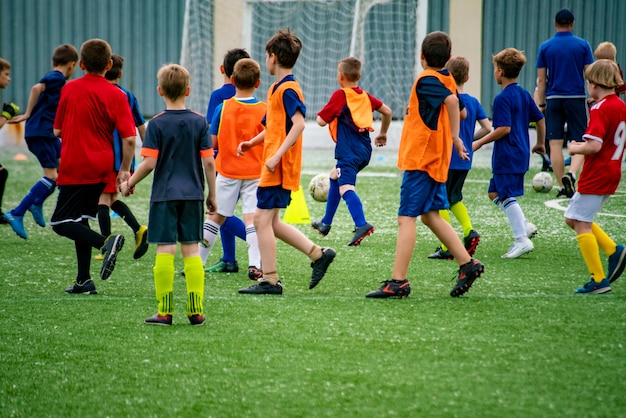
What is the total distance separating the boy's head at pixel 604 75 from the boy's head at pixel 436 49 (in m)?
0.95

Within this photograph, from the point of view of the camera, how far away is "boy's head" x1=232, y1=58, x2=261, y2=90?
602 cm

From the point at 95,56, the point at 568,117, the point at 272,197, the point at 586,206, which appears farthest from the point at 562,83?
the point at 95,56

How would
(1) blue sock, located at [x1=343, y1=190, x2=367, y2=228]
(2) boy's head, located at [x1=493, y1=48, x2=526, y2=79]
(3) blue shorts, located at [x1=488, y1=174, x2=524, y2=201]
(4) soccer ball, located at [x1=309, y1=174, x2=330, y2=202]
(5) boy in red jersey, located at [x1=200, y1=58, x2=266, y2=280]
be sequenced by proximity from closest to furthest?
(5) boy in red jersey, located at [x1=200, y1=58, x2=266, y2=280], (2) boy's head, located at [x1=493, y1=48, x2=526, y2=79], (3) blue shorts, located at [x1=488, y1=174, x2=524, y2=201], (1) blue sock, located at [x1=343, y1=190, x2=367, y2=228], (4) soccer ball, located at [x1=309, y1=174, x2=330, y2=202]

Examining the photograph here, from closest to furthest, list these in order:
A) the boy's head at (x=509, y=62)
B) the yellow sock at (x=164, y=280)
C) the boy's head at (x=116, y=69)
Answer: the yellow sock at (x=164, y=280)
the boy's head at (x=509, y=62)
the boy's head at (x=116, y=69)

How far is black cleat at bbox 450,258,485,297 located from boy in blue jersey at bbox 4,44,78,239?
4221 mm

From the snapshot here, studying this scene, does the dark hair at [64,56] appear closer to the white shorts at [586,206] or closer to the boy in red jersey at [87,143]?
the boy in red jersey at [87,143]

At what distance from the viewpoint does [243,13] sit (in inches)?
858

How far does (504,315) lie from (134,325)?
2072mm

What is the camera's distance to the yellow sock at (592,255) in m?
5.55

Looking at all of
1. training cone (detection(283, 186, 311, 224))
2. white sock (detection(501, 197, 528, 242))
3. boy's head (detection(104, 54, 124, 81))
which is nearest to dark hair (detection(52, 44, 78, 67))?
boy's head (detection(104, 54, 124, 81))

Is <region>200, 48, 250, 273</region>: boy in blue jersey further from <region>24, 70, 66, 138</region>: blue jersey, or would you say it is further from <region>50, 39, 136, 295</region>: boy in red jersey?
<region>24, 70, 66, 138</region>: blue jersey

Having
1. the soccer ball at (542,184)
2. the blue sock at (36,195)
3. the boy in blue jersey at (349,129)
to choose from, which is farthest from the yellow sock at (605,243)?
the soccer ball at (542,184)

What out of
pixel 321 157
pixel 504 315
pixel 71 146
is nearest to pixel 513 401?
A: pixel 504 315

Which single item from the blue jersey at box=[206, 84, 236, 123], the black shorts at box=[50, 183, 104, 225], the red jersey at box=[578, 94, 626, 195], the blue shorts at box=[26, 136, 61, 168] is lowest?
the black shorts at box=[50, 183, 104, 225]
